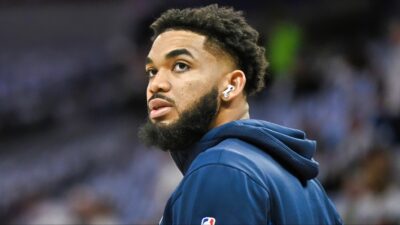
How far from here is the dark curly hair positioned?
312 centimetres

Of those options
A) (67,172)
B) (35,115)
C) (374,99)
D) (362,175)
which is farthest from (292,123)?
(35,115)

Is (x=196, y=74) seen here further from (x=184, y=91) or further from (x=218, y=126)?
(x=218, y=126)

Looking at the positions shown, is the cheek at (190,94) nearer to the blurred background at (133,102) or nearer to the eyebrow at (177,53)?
the eyebrow at (177,53)

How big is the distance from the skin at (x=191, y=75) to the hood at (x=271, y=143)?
0.10 m

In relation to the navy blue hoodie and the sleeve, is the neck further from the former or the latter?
the sleeve

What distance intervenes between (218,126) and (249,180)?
14.6 inches

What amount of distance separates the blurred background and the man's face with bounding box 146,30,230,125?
3695 mm

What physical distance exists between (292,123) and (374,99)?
0.91 m

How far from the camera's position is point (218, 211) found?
270cm

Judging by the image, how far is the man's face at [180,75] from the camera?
3039 mm

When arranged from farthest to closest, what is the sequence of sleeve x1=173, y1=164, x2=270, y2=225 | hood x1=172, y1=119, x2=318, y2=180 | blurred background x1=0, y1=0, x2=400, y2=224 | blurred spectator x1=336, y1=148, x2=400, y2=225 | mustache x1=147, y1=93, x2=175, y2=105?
1. blurred background x1=0, y1=0, x2=400, y2=224
2. blurred spectator x1=336, y1=148, x2=400, y2=225
3. mustache x1=147, y1=93, x2=175, y2=105
4. hood x1=172, y1=119, x2=318, y2=180
5. sleeve x1=173, y1=164, x2=270, y2=225

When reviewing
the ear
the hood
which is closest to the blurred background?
the hood

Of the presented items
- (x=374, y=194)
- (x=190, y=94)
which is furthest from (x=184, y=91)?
(x=374, y=194)

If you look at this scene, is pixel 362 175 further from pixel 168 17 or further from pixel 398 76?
pixel 168 17
